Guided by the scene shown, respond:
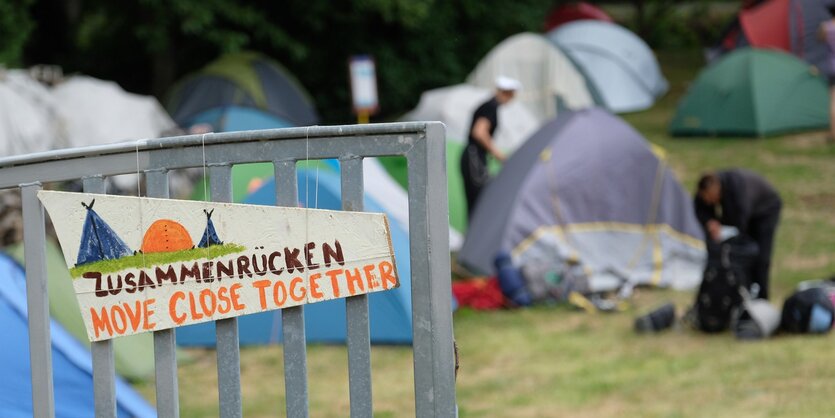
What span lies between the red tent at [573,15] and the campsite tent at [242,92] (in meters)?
7.22

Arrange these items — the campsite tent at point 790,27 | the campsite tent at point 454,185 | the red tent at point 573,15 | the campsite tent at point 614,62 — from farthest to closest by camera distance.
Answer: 1. the red tent at point 573,15
2. the campsite tent at point 614,62
3. the campsite tent at point 790,27
4. the campsite tent at point 454,185

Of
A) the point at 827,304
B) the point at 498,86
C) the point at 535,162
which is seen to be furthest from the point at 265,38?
the point at 827,304

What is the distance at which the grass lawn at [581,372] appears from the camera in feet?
18.8

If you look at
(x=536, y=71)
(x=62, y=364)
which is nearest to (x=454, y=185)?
(x=62, y=364)

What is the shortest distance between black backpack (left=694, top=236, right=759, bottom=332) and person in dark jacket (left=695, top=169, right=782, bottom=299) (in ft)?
0.31

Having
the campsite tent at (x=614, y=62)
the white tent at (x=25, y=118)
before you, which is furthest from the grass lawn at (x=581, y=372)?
the campsite tent at (x=614, y=62)

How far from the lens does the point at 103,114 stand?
41.8ft

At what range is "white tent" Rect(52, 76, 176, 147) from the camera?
41.0ft

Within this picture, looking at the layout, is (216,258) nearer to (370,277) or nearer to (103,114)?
(370,277)

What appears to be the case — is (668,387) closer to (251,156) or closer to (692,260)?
(692,260)

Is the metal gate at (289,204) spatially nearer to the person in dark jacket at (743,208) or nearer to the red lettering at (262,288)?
the red lettering at (262,288)

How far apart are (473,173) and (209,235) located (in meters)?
7.33

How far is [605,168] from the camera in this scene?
8.84m

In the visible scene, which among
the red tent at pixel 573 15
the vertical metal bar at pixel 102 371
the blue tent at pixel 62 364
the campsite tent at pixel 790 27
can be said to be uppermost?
the red tent at pixel 573 15
